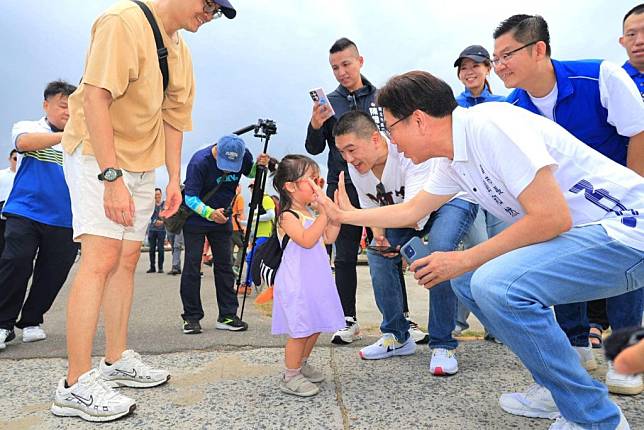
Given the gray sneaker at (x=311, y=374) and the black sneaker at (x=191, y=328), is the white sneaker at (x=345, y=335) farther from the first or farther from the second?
the black sneaker at (x=191, y=328)

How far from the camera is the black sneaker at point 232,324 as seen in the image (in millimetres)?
4152

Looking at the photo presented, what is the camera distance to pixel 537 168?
1.74 metres

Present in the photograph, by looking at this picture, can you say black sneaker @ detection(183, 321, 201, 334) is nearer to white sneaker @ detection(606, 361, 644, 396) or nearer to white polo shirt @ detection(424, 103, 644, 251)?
white polo shirt @ detection(424, 103, 644, 251)

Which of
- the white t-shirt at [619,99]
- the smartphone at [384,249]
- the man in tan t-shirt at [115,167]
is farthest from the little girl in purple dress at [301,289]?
the white t-shirt at [619,99]

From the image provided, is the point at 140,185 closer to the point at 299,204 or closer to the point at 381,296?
the point at 299,204

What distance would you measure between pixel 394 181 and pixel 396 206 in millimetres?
527

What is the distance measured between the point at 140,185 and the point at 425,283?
1589 mm

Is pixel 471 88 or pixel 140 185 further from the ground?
pixel 471 88

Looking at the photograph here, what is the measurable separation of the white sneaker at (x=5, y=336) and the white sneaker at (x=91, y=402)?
5.11 ft

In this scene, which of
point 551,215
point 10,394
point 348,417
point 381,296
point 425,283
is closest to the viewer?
point 551,215

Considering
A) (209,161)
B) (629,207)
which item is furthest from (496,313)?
(209,161)

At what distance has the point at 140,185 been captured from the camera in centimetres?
267

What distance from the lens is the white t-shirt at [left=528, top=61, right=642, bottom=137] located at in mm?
2516

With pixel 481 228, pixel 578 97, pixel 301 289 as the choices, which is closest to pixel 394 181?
pixel 481 228
